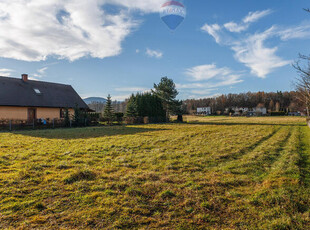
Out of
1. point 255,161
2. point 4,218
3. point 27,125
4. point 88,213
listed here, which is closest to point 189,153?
point 255,161

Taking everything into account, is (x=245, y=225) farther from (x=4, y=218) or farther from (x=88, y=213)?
(x=4, y=218)

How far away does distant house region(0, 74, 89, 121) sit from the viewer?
20625mm

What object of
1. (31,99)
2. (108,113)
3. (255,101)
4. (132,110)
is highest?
(255,101)

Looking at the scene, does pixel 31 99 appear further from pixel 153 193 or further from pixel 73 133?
pixel 153 193

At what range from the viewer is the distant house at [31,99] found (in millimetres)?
20625

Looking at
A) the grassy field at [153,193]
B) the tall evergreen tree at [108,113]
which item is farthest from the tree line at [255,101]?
the grassy field at [153,193]

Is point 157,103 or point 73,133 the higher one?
point 157,103

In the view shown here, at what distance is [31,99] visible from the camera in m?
22.4

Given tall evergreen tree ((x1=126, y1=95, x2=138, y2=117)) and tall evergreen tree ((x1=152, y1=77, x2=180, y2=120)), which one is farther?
tall evergreen tree ((x1=152, y1=77, x2=180, y2=120))

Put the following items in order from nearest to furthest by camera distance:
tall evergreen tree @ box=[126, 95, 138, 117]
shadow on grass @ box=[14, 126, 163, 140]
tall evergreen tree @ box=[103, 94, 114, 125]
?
shadow on grass @ box=[14, 126, 163, 140] → tall evergreen tree @ box=[103, 94, 114, 125] → tall evergreen tree @ box=[126, 95, 138, 117]

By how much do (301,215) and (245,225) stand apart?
1.13m

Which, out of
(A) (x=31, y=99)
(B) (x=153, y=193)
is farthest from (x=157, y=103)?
(B) (x=153, y=193)

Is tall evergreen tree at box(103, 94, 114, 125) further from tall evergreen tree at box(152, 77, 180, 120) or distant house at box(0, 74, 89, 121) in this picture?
tall evergreen tree at box(152, 77, 180, 120)

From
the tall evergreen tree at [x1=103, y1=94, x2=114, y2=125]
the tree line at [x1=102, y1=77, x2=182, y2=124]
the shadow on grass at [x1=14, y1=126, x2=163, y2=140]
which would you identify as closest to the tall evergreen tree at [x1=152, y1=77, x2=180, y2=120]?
the tree line at [x1=102, y1=77, x2=182, y2=124]
